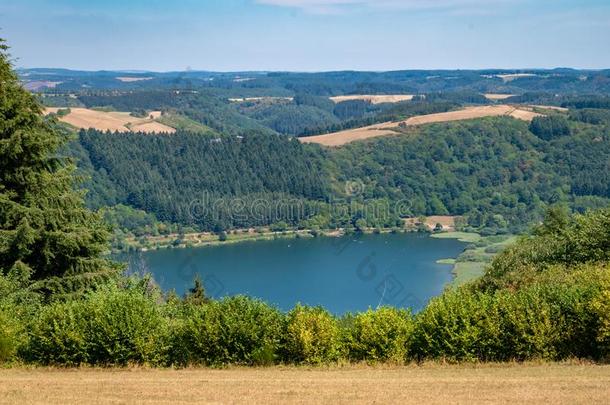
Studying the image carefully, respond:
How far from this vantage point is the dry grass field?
13.5 meters

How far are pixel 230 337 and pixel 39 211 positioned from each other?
23.3ft

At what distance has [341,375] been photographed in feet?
50.9

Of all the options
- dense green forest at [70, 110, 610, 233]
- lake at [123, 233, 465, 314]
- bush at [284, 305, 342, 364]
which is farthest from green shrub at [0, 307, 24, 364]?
dense green forest at [70, 110, 610, 233]

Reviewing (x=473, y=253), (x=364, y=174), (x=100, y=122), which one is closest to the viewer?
(x=473, y=253)

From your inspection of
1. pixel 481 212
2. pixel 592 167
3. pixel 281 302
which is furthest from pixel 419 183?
pixel 281 302

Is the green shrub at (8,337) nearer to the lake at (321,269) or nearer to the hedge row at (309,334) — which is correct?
the hedge row at (309,334)

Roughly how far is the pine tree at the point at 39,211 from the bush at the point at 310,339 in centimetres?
740

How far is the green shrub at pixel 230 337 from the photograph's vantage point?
16.8 meters

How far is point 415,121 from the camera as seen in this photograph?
628 feet

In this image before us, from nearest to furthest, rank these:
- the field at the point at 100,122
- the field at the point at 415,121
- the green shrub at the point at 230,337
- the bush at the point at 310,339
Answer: the bush at the point at 310,339
the green shrub at the point at 230,337
the field at the point at 100,122
the field at the point at 415,121

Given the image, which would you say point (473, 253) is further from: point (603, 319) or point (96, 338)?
point (96, 338)

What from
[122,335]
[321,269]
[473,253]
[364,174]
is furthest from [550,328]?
[364,174]

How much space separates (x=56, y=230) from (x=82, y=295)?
6.19 ft

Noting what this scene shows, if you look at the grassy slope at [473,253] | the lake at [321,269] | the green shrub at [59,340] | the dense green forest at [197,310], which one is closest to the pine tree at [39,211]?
the dense green forest at [197,310]
